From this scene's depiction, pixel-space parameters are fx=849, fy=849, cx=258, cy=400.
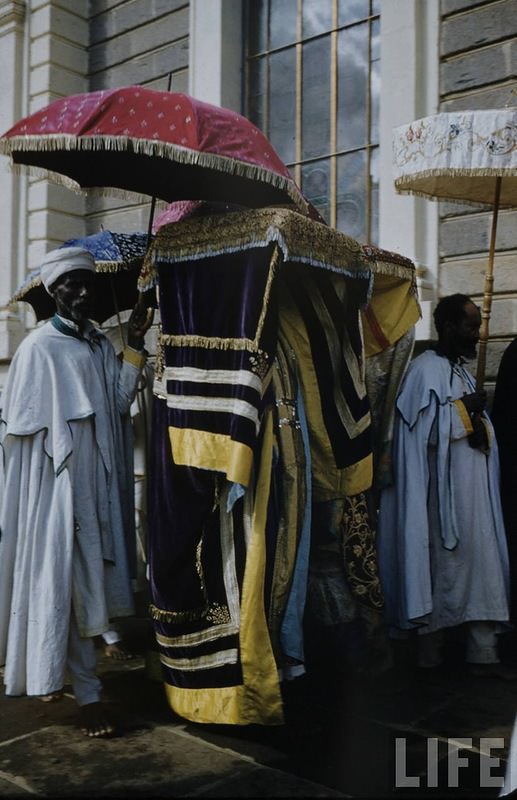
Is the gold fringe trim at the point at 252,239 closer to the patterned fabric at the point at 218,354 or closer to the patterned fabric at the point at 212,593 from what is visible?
the patterned fabric at the point at 218,354

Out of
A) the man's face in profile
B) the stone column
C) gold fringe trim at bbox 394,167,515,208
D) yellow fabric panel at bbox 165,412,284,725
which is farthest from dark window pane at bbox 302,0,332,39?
yellow fabric panel at bbox 165,412,284,725

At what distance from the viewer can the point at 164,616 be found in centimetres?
348

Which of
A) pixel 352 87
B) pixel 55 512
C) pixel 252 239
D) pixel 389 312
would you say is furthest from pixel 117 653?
pixel 352 87

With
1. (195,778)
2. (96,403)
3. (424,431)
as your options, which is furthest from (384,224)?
(195,778)

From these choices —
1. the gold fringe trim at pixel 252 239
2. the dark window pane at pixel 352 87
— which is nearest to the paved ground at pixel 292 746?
the gold fringe trim at pixel 252 239

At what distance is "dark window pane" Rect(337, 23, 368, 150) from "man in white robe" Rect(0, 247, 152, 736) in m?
3.37

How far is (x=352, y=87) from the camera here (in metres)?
6.46

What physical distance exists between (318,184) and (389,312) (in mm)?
2630

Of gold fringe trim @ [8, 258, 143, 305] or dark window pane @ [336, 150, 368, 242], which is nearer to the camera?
gold fringe trim @ [8, 258, 143, 305]

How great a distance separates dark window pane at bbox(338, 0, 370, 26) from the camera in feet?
20.9

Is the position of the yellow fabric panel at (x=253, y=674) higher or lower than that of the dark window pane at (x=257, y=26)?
lower

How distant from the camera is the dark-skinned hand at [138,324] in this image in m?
3.74

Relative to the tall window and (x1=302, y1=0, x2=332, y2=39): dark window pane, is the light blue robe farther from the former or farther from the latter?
(x1=302, y1=0, x2=332, y2=39): dark window pane

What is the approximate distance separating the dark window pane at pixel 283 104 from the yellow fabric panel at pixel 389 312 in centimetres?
287
